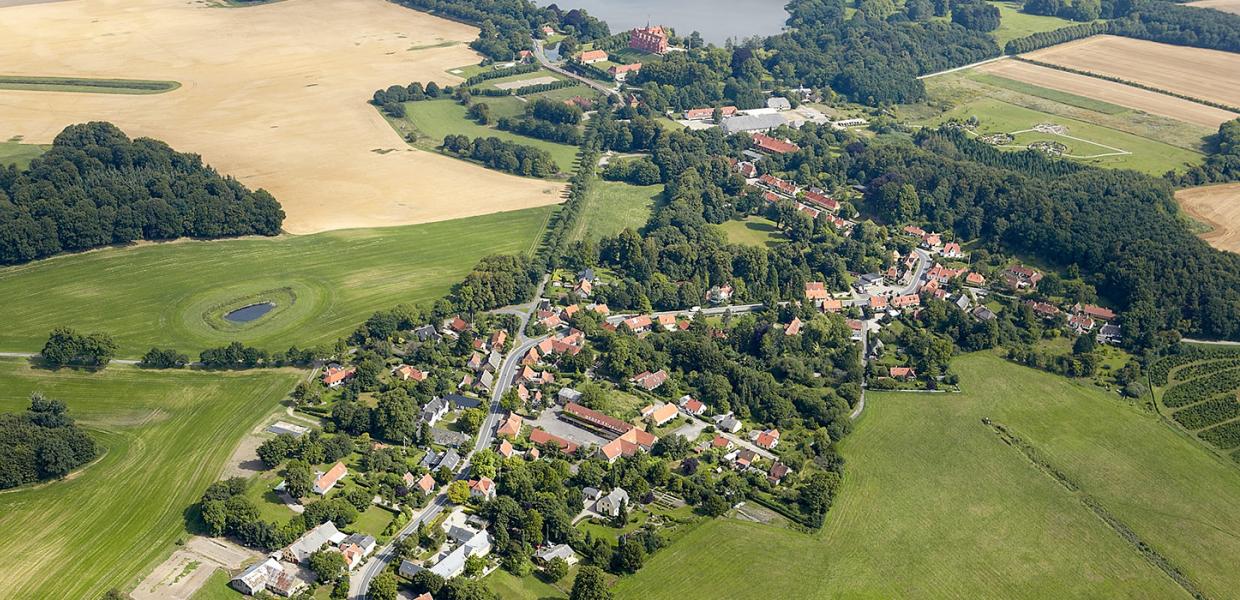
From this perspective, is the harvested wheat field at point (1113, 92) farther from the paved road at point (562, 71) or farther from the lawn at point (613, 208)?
the lawn at point (613, 208)

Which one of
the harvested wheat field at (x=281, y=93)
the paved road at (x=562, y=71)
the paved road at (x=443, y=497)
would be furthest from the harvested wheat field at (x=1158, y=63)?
the paved road at (x=443, y=497)

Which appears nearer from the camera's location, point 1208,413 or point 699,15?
point 1208,413

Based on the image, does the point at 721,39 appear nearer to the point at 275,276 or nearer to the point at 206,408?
the point at 275,276

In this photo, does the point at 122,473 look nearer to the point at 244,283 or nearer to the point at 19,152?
the point at 244,283

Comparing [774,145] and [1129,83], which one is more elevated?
[1129,83]

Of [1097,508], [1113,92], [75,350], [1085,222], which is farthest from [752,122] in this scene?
[75,350]

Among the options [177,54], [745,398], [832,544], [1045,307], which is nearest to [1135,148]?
[1045,307]
